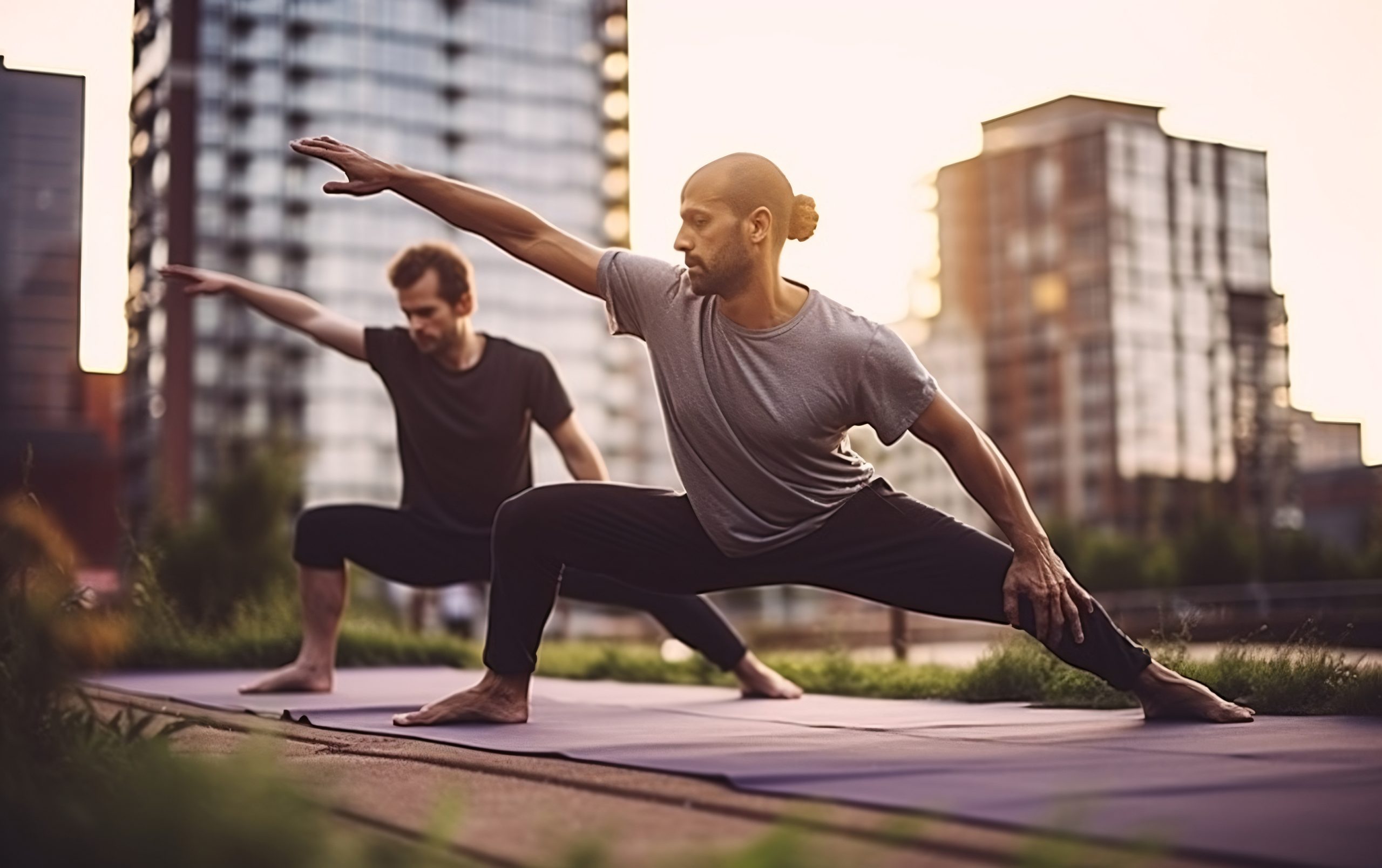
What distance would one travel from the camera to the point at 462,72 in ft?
267

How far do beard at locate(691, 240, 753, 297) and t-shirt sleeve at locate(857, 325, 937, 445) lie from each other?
0.33 m

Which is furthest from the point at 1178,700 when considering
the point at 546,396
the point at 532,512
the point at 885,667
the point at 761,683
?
the point at 885,667

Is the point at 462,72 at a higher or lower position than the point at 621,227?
higher

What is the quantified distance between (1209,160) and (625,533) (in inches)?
3143

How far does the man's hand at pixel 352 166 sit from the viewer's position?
407cm

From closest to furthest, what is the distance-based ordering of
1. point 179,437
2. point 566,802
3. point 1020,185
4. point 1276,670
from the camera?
point 566,802 → point 1276,670 → point 179,437 → point 1020,185

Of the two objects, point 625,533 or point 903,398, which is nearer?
point 903,398

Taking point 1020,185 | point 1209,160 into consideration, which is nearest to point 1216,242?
point 1209,160

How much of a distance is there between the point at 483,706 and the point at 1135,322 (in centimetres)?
7637

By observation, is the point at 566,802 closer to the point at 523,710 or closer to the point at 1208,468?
the point at 523,710

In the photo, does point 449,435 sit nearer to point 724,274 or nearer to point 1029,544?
point 724,274

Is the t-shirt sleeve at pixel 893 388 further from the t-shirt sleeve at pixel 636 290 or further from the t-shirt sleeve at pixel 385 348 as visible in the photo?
the t-shirt sleeve at pixel 385 348

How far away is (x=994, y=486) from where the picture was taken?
13.0ft

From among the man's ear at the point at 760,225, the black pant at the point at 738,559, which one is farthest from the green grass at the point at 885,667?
the man's ear at the point at 760,225
